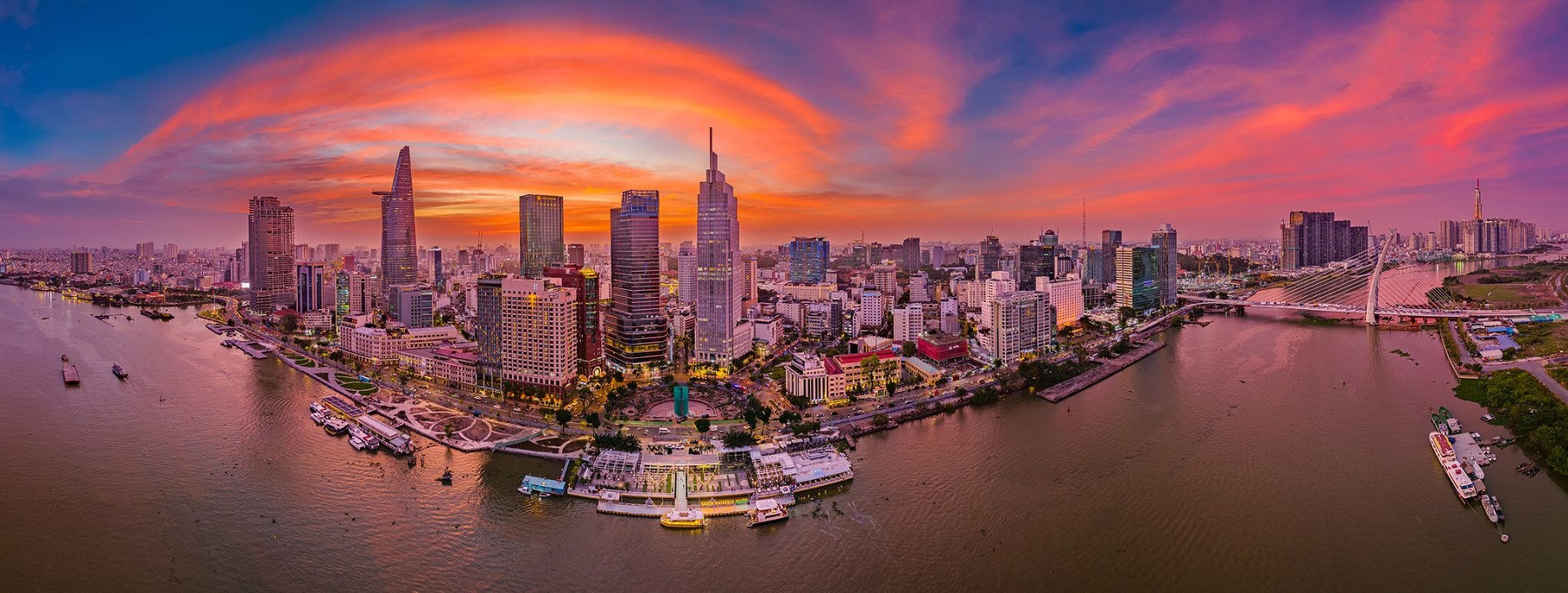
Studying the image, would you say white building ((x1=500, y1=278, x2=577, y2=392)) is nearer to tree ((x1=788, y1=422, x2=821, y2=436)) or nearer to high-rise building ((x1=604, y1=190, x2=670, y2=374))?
high-rise building ((x1=604, y1=190, x2=670, y2=374))

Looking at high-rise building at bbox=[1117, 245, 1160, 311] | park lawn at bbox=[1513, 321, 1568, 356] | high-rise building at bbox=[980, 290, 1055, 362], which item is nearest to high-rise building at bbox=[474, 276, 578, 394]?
high-rise building at bbox=[980, 290, 1055, 362]

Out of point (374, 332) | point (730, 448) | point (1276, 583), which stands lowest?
point (1276, 583)

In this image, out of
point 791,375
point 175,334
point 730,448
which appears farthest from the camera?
point 175,334

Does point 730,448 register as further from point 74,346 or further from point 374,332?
point 74,346

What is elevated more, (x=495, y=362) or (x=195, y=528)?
(x=495, y=362)

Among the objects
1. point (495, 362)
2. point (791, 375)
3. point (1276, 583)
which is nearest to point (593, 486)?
point (791, 375)

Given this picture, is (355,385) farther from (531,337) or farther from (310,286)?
(310,286)
